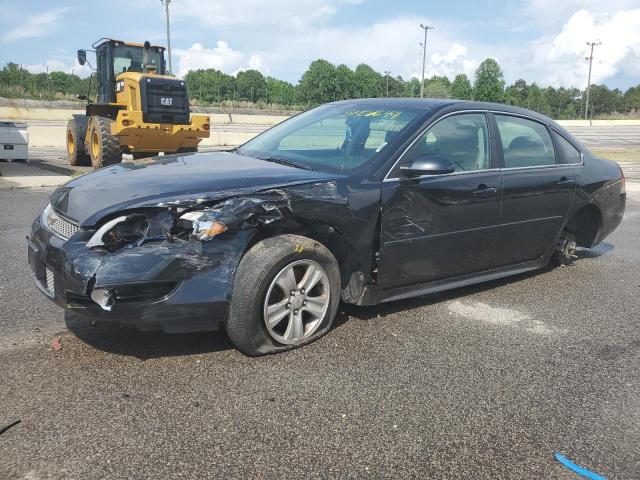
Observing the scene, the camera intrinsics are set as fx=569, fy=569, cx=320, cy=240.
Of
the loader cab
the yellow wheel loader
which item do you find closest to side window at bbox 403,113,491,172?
the yellow wheel loader

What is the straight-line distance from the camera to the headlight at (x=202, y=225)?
316 cm

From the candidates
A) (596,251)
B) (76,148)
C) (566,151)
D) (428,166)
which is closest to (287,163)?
(428,166)

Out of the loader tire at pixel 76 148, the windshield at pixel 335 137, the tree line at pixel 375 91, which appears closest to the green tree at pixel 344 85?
the tree line at pixel 375 91

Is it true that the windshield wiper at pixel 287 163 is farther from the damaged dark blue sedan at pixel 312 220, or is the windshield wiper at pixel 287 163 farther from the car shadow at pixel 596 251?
the car shadow at pixel 596 251

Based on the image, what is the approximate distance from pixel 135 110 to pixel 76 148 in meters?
3.06

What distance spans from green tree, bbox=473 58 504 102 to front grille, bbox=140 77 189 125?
66.4 metres

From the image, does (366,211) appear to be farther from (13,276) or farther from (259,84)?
(259,84)

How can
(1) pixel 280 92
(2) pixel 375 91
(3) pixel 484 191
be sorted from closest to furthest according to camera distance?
(3) pixel 484 191 → (2) pixel 375 91 → (1) pixel 280 92

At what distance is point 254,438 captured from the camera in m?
2.58

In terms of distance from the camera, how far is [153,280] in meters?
3.03

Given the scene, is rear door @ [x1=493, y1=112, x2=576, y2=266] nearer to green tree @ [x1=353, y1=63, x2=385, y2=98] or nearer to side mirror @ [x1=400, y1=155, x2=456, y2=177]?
side mirror @ [x1=400, y1=155, x2=456, y2=177]

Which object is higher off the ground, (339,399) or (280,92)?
(280,92)

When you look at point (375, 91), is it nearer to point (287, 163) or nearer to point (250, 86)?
point (250, 86)

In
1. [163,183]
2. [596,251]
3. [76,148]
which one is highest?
[163,183]
